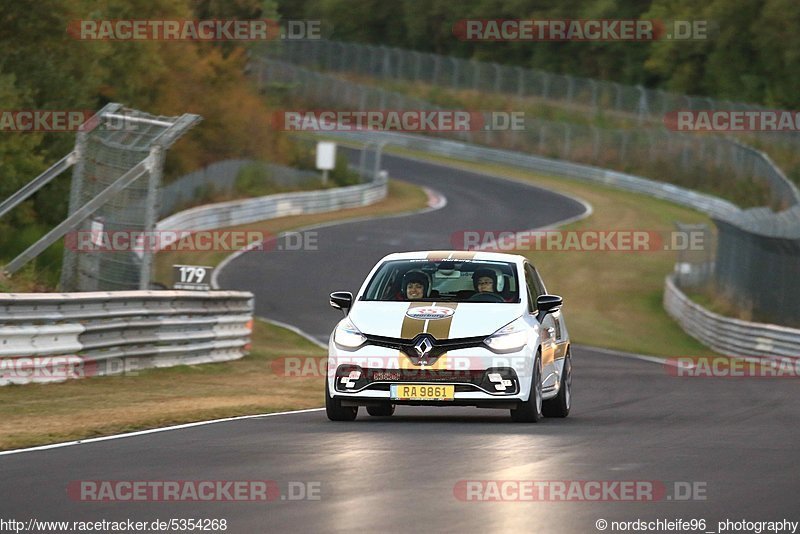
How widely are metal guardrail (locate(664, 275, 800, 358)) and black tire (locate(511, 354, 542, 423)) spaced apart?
1496cm

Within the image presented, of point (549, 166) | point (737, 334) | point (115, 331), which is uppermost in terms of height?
point (115, 331)

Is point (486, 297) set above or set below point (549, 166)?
above

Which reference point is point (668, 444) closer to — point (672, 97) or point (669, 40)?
point (672, 97)

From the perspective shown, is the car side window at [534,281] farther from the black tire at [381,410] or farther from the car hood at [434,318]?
the black tire at [381,410]

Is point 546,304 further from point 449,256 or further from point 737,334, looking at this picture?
point 737,334

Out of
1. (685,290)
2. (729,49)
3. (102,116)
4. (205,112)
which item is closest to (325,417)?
(102,116)

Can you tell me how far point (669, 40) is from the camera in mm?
92312

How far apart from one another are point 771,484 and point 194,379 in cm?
1089

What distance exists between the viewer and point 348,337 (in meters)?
13.5

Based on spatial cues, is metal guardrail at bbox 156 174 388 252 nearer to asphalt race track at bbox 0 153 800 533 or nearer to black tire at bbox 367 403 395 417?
black tire at bbox 367 403 395 417

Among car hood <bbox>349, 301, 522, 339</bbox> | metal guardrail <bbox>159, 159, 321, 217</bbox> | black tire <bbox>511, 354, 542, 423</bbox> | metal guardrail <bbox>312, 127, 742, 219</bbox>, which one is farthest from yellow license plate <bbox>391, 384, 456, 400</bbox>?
metal guardrail <bbox>312, 127, 742, 219</bbox>

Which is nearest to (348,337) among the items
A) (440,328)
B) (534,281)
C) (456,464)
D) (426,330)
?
(426,330)

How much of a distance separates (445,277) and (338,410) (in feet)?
6.03

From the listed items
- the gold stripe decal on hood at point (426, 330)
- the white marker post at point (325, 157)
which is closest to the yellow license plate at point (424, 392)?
the gold stripe decal on hood at point (426, 330)
